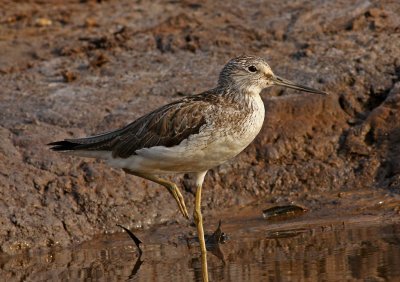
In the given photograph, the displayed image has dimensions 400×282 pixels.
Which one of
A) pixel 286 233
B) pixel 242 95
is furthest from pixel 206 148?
pixel 286 233

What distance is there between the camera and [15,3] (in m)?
14.4

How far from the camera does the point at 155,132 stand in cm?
915

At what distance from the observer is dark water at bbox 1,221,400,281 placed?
7715mm

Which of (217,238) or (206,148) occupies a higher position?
(206,148)

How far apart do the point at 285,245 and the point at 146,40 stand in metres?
5.04

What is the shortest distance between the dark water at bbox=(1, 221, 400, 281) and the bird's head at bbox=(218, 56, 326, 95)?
150cm

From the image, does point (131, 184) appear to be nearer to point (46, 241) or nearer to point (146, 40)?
point (46, 241)

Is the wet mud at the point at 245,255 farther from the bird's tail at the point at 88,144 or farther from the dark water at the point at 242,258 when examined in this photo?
the bird's tail at the point at 88,144

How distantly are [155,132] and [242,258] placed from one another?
1571mm

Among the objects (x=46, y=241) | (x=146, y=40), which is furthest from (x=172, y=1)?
(x=46, y=241)

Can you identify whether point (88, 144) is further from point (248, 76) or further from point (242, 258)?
point (242, 258)

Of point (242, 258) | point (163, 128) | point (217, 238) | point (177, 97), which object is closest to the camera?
point (242, 258)

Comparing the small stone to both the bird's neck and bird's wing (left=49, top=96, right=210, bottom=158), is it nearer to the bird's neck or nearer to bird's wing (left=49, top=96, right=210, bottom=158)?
bird's wing (left=49, top=96, right=210, bottom=158)

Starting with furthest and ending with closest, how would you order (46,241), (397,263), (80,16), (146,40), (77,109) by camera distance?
(80,16) → (146,40) → (77,109) → (46,241) → (397,263)
